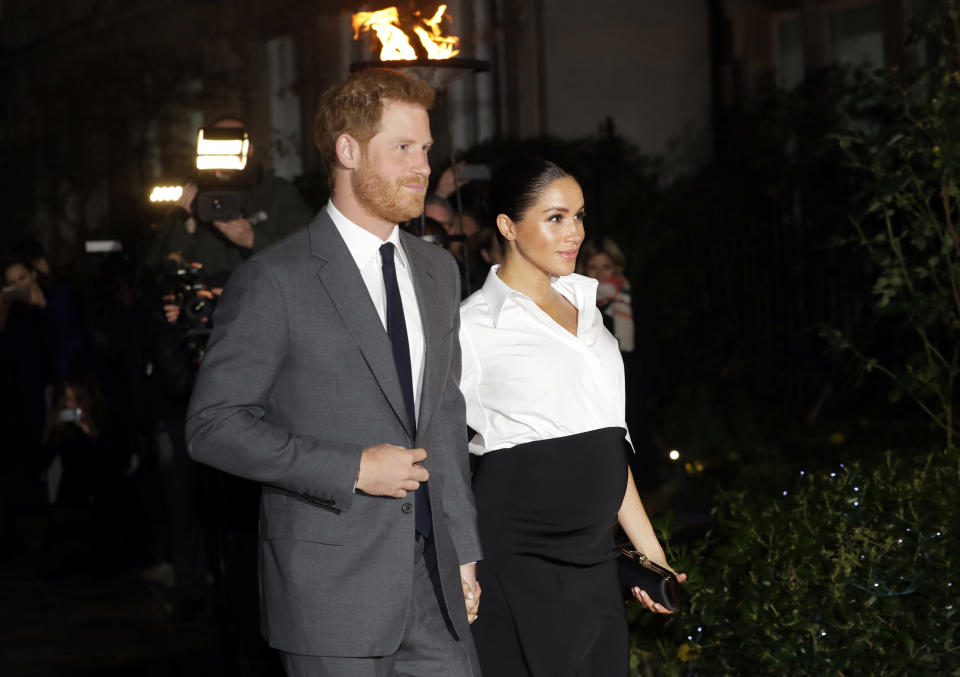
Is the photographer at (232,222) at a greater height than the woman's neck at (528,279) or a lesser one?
greater

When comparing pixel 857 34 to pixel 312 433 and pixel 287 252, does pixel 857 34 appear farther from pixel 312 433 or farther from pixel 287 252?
pixel 312 433

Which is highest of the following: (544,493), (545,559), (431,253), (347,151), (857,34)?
(857,34)

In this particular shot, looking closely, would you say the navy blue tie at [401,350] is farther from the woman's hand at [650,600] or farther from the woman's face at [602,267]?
the woman's face at [602,267]

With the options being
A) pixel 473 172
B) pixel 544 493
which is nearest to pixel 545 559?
pixel 544 493

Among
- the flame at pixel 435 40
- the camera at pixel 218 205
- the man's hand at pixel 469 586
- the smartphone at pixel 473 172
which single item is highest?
the flame at pixel 435 40

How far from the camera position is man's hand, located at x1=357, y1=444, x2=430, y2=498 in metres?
3.01

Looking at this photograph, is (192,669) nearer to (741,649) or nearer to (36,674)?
(36,674)

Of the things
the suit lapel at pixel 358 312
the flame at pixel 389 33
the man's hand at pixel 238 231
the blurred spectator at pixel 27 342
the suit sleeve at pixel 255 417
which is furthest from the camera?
the blurred spectator at pixel 27 342

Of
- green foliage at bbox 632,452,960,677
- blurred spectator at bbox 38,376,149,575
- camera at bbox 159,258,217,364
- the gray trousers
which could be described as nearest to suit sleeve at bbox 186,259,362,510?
the gray trousers

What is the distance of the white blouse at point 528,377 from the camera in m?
3.83

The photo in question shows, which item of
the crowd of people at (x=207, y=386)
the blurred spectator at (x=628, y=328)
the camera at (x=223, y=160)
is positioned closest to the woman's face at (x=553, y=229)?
the crowd of people at (x=207, y=386)

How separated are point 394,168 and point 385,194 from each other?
6cm

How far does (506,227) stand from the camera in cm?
403

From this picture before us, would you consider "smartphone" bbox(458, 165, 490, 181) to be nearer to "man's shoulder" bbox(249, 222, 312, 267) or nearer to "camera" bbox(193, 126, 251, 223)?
"camera" bbox(193, 126, 251, 223)
